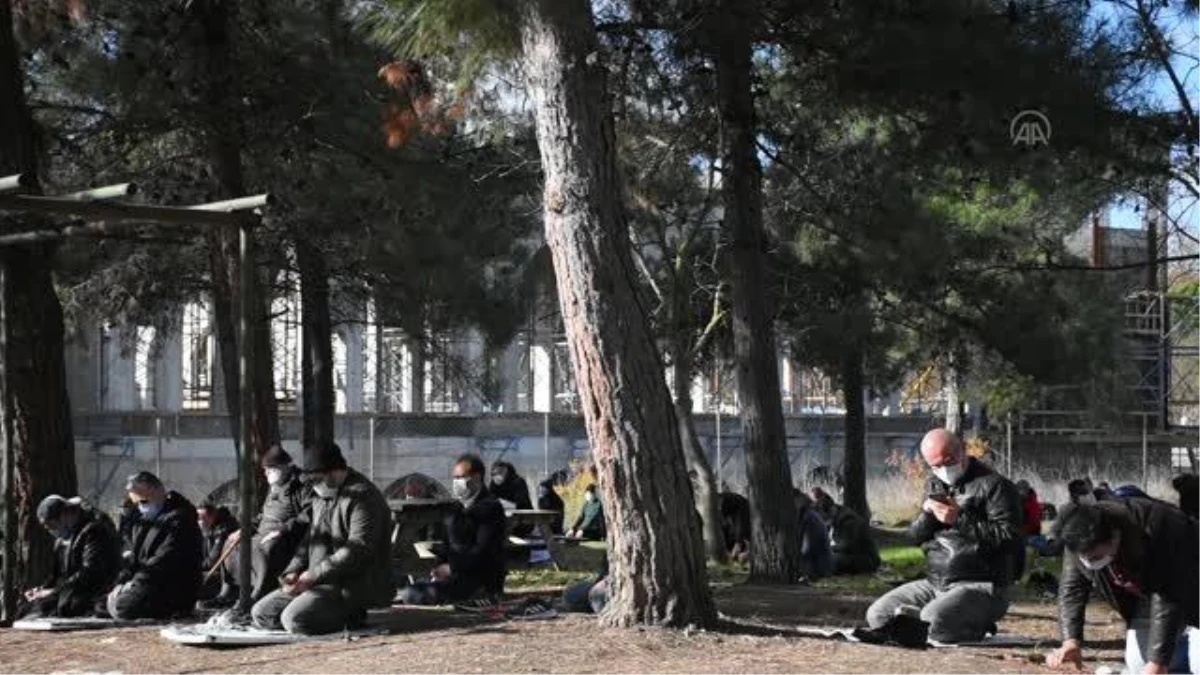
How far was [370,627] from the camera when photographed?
9.73 metres

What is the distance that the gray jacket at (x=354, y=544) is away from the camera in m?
9.47

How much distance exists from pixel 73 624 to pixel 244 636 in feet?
5.64

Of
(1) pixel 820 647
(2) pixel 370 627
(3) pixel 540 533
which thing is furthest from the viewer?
(3) pixel 540 533

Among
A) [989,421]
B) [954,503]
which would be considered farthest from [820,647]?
[989,421]

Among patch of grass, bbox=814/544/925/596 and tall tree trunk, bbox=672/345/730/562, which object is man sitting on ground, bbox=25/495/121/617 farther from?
tall tree trunk, bbox=672/345/730/562

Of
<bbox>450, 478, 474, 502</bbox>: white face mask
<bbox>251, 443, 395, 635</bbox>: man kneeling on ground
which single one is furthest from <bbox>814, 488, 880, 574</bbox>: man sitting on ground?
<bbox>251, 443, 395, 635</bbox>: man kneeling on ground

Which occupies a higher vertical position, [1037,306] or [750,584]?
[1037,306]

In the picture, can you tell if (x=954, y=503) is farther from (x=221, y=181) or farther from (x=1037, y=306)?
(x=1037, y=306)

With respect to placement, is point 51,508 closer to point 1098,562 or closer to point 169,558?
point 169,558

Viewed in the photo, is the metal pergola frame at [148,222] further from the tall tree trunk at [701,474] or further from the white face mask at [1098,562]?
the tall tree trunk at [701,474]

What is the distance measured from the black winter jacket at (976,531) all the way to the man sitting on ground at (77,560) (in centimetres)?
561

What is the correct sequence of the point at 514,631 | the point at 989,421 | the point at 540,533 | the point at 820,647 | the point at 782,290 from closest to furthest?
the point at 820,647
the point at 514,631
the point at 540,533
the point at 782,290
the point at 989,421

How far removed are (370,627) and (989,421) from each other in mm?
30675

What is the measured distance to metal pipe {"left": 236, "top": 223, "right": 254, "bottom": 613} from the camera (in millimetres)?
9656
